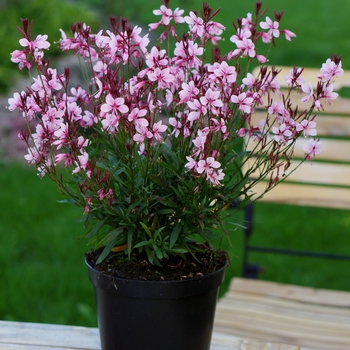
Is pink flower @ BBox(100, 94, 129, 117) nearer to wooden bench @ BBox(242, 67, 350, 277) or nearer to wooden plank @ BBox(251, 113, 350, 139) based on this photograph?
wooden bench @ BBox(242, 67, 350, 277)

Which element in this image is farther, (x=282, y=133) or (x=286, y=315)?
(x=286, y=315)

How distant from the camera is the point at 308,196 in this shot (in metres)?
2.68

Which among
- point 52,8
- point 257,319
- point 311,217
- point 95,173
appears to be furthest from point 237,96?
point 52,8

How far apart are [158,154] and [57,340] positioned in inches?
22.6

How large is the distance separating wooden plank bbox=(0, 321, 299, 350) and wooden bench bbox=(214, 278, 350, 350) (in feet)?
1.26

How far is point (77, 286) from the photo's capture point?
3.06 m

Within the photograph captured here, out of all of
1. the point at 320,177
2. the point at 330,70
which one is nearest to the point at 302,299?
the point at 320,177

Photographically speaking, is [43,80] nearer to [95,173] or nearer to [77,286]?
[95,173]

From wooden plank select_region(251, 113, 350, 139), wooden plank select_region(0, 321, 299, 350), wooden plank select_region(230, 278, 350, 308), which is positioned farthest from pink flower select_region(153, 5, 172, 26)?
wooden plank select_region(251, 113, 350, 139)

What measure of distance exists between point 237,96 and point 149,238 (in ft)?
1.17

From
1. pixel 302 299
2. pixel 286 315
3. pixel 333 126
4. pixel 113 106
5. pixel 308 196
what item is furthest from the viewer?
pixel 333 126

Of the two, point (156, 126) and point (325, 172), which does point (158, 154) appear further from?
point (325, 172)

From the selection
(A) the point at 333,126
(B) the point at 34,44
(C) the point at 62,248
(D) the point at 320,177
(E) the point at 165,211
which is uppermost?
(B) the point at 34,44

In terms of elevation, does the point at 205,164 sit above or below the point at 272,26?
below
